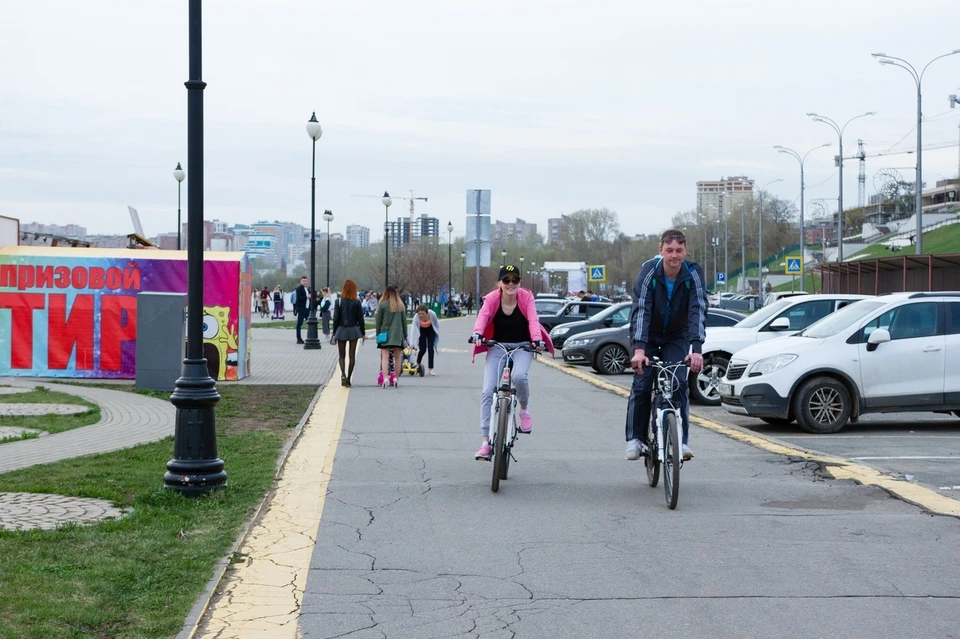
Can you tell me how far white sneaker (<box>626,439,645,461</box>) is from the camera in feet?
28.9

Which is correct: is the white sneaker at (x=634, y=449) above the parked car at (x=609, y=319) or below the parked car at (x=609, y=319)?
below

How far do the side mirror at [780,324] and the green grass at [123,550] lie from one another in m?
9.58

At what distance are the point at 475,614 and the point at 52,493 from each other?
4312 millimetres

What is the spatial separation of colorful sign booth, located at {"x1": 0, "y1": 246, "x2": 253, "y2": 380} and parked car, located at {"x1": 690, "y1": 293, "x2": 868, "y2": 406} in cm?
824

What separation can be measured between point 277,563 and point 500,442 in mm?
2791

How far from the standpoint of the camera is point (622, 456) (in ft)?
36.1

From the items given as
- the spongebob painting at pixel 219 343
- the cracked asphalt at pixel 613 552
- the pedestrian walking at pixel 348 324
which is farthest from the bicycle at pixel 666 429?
the spongebob painting at pixel 219 343

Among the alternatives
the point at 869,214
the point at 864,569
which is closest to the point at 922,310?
the point at 864,569

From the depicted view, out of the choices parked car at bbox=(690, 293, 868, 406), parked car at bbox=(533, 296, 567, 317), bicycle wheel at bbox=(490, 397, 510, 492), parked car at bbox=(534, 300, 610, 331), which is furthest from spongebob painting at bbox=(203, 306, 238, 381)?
parked car at bbox=(533, 296, 567, 317)

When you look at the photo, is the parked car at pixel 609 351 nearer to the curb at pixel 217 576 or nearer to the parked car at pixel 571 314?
the parked car at pixel 571 314

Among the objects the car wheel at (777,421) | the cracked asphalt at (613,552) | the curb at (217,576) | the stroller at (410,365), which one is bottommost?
the car wheel at (777,421)

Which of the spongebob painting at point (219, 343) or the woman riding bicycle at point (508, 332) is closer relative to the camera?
the woman riding bicycle at point (508, 332)

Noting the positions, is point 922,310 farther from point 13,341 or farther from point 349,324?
point 13,341

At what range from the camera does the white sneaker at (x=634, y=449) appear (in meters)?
8.81
